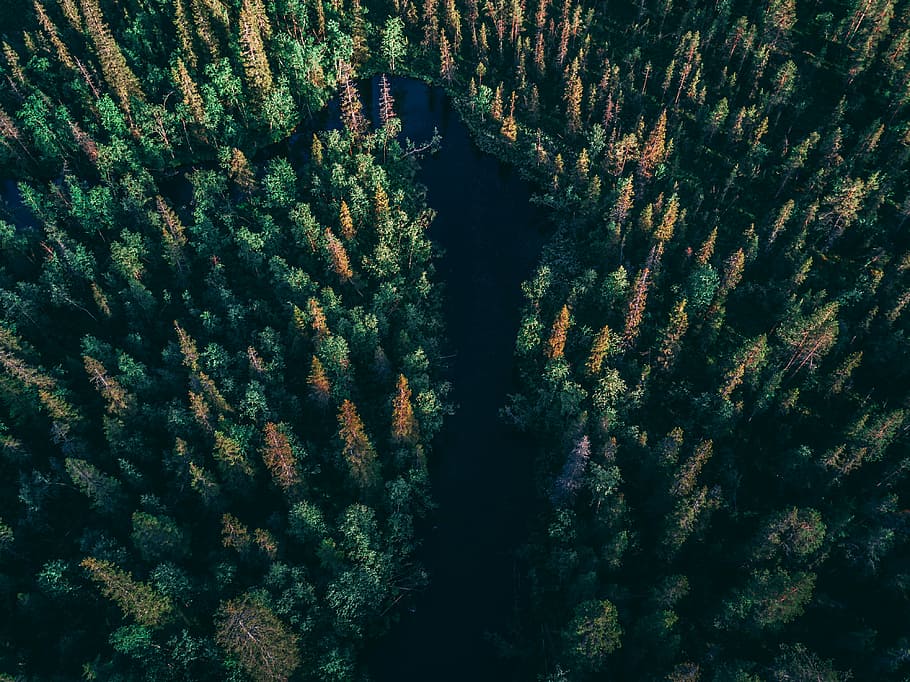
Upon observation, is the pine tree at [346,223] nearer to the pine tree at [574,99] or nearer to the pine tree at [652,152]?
the pine tree at [574,99]

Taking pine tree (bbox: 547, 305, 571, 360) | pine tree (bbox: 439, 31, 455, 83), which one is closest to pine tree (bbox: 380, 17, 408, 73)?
pine tree (bbox: 439, 31, 455, 83)

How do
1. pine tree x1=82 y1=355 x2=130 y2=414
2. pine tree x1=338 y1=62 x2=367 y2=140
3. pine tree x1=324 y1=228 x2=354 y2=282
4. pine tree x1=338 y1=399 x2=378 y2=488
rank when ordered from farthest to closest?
pine tree x1=338 y1=62 x2=367 y2=140 < pine tree x1=324 y1=228 x2=354 y2=282 < pine tree x1=82 y1=355 x2=130 y2=414 < pine tree x1=338 y1=399 x2=378 y2=488

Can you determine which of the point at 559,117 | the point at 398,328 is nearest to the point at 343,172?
the point at 398,328

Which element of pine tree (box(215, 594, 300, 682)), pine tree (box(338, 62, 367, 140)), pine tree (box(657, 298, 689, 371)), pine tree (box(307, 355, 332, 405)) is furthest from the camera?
pine tree (box(338, 62, 367, 140))

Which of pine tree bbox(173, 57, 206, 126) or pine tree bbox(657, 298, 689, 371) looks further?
pine tree bbox(173, 57, 206, 126)

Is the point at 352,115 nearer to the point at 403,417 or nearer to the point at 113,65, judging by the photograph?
the point at 113,65

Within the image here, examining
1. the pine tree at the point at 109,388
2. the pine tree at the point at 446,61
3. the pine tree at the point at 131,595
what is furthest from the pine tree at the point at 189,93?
the pine tree at the point at 131,595

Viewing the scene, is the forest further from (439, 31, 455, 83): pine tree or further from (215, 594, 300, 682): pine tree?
(439, 31, 455, 83): pine tree

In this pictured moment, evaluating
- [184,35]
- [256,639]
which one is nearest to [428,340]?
[256,639]
